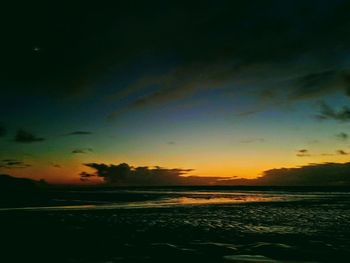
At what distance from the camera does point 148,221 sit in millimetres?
29672

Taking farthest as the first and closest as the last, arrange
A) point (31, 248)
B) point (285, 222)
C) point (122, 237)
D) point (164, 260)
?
point (285, 222), point (122, 237), point (31, 248), point (164, 260)

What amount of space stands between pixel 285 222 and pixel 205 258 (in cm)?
1488

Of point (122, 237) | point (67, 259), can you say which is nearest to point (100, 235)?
point (122, 237)

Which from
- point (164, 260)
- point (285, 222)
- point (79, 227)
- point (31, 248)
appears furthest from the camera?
point (285, 222)

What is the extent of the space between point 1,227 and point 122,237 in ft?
33.8

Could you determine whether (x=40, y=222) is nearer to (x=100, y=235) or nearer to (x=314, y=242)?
(x=100, y=235)

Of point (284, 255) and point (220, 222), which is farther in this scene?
point (220, 222)

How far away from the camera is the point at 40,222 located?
96.4ft

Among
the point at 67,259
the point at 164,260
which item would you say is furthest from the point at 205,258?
the point at 67,259

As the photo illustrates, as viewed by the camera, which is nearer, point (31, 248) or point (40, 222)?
point (31, 248)

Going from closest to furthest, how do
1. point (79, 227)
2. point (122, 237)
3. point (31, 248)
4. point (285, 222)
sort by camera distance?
point (31, 248), point (122, 237), point (79, 227), point (285, 222)

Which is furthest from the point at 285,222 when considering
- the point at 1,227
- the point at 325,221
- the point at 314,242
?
the point at 1,227

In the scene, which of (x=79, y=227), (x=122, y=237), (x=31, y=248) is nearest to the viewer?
(x=31, y=248)

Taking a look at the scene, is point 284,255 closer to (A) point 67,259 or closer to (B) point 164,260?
(B) point 164,260
